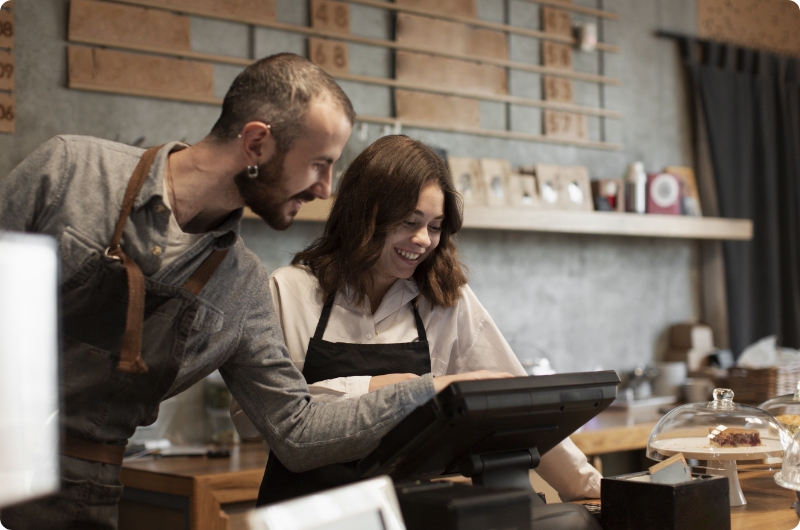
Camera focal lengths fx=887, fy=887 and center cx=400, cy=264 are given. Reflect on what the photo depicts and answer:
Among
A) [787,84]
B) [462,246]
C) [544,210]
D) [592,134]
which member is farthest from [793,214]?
[462,246]

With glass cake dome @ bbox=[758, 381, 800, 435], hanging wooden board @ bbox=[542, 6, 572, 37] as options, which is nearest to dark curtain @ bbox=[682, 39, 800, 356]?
hanging wooden board @ bbox=[542, 6, 572, 37]

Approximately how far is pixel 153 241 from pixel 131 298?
0.12 m

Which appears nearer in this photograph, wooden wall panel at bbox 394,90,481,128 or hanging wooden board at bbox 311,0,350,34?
hanging wooden board at bbox 311,0,350,34

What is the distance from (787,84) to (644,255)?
148cm

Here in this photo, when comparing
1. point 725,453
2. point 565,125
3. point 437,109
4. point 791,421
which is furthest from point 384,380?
point 565,125

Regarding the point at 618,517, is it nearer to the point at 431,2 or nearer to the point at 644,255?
the point at 431,2

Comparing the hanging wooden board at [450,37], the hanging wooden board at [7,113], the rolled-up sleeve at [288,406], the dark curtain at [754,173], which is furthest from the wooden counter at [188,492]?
the dark curtain at [754,173]

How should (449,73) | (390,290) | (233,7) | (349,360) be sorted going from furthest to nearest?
(449,73) < (233,7) < (390,290) < (349,360)

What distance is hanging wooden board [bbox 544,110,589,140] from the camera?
178 inches

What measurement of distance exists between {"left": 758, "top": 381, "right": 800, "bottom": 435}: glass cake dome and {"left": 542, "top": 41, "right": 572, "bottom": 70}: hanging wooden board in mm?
2714

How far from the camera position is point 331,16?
12.5 ft

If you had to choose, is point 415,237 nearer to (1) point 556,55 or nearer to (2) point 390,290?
(2) point 390,290

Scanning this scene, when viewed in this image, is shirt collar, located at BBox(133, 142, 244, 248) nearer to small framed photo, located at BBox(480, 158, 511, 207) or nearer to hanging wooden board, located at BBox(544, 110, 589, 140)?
small framed photo, located at BBox(480, 158, 511, 207)

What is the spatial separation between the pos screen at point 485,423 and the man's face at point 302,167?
0.44 metres
